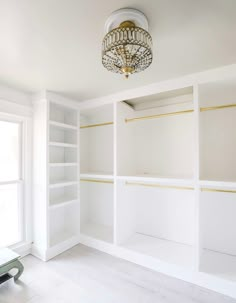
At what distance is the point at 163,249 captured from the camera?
259 cm

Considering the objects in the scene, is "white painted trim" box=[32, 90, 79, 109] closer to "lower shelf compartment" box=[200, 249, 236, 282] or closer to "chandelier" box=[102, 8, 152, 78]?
"chandelier" box=[102, 8, 152, 78]

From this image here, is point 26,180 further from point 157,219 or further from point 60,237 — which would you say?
point 157,219

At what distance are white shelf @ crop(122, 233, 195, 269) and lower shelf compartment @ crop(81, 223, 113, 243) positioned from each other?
Answer: 359 millimetres

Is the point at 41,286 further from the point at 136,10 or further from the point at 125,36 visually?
the point at 136,10

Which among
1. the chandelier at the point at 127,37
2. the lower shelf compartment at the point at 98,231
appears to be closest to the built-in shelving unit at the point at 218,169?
the chandelier at the point at 127,37

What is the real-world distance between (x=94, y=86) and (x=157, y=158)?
1428 millimetres

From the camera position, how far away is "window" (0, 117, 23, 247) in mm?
2596

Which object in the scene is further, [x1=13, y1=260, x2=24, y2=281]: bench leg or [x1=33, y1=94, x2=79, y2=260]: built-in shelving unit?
[x1=33, y1=94, x2=79, y2=260]: built-in shelving unit

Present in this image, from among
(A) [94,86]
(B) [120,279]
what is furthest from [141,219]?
(A) [94,86]

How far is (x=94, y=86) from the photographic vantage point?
8.16 ft

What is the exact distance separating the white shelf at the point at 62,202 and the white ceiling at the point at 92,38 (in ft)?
5.63

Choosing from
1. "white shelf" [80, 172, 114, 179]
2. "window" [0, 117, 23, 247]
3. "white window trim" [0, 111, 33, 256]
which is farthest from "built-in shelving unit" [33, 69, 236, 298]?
"window" [0, 117, 23, 247]

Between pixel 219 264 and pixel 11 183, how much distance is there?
2.88 meters

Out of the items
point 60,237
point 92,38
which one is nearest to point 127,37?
point 92,38
